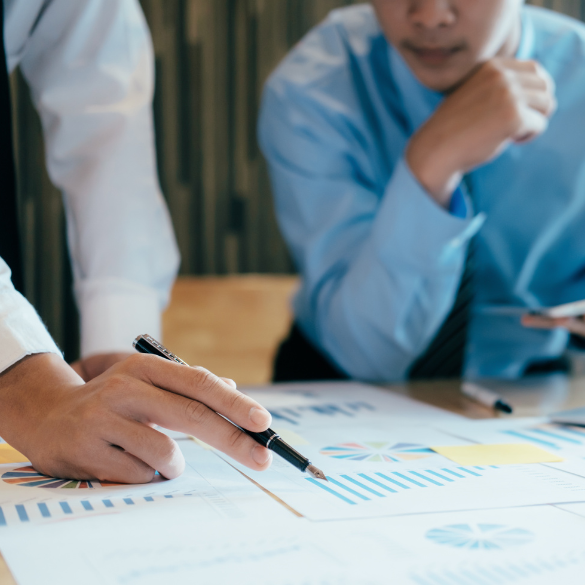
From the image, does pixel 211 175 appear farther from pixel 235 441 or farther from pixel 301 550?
pixel 301 550

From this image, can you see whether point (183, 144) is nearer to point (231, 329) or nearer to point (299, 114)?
point (231, 329)

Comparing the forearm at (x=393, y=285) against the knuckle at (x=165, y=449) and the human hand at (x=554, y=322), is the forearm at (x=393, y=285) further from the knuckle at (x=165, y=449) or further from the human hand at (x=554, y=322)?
the knuckle at (x=165, y=449)

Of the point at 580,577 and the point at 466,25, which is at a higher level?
the point at 466,25

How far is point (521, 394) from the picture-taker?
0.89 meters

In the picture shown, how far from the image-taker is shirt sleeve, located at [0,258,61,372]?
542 millimetres

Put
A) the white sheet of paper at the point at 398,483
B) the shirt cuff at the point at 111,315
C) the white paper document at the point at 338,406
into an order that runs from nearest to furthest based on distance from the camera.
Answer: the white sheet of paper at the point at 398,483 → the white paper document at the point at 338,406 → the shirt cuff at the point at 111,315

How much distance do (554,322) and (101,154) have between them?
0.64 metres

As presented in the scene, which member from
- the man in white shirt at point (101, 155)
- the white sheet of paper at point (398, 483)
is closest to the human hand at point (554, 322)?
the white sheet of paper at point (398, 483)

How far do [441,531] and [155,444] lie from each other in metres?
0.21

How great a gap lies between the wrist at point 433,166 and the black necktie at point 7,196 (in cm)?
54

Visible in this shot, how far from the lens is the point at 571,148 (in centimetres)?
108

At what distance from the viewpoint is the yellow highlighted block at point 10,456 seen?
0.55 metres

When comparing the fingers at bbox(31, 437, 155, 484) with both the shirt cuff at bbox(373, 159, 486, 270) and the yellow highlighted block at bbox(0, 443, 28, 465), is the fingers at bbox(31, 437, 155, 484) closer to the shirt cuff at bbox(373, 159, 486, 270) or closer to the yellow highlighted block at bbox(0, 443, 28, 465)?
the yellow highlighted block at bbox(0, 443, 28, 465)

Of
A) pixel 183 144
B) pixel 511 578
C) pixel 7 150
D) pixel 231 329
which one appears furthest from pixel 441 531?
pixel 183 144
